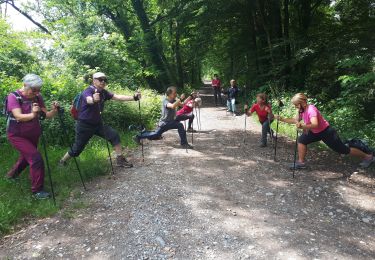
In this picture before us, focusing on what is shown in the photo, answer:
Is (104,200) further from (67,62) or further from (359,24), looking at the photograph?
(359,24)

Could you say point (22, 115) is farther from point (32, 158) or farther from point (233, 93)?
point (233, 93)

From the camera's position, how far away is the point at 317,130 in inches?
278

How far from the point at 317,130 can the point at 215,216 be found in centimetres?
326

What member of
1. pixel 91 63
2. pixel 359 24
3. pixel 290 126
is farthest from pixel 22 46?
pixel 359 24

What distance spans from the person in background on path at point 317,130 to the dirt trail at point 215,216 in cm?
46

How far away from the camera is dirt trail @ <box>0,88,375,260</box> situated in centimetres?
441

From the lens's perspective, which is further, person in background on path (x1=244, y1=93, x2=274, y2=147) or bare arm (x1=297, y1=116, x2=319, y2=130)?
person in background on path (x1=244, y1=93, x2=274, y2=147)

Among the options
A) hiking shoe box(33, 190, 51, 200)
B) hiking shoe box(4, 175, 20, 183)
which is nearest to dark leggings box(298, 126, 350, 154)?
hiking shoe box(33, 190, 51, 200)

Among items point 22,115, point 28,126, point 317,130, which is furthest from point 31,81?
point 317,130

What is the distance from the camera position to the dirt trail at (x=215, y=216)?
4.41 metres

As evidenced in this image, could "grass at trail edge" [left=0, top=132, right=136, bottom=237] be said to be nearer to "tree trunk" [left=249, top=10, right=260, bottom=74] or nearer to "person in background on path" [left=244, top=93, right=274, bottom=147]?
"person in background on path" [left=244, top=93, right=274, bottom=147]

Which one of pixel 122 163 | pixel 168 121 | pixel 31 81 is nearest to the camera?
pixel 31 81

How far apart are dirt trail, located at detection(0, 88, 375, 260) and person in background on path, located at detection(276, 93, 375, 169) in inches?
18.3

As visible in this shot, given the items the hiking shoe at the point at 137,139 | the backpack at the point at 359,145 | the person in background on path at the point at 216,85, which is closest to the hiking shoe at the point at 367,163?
the backpack at the point at 359,145
